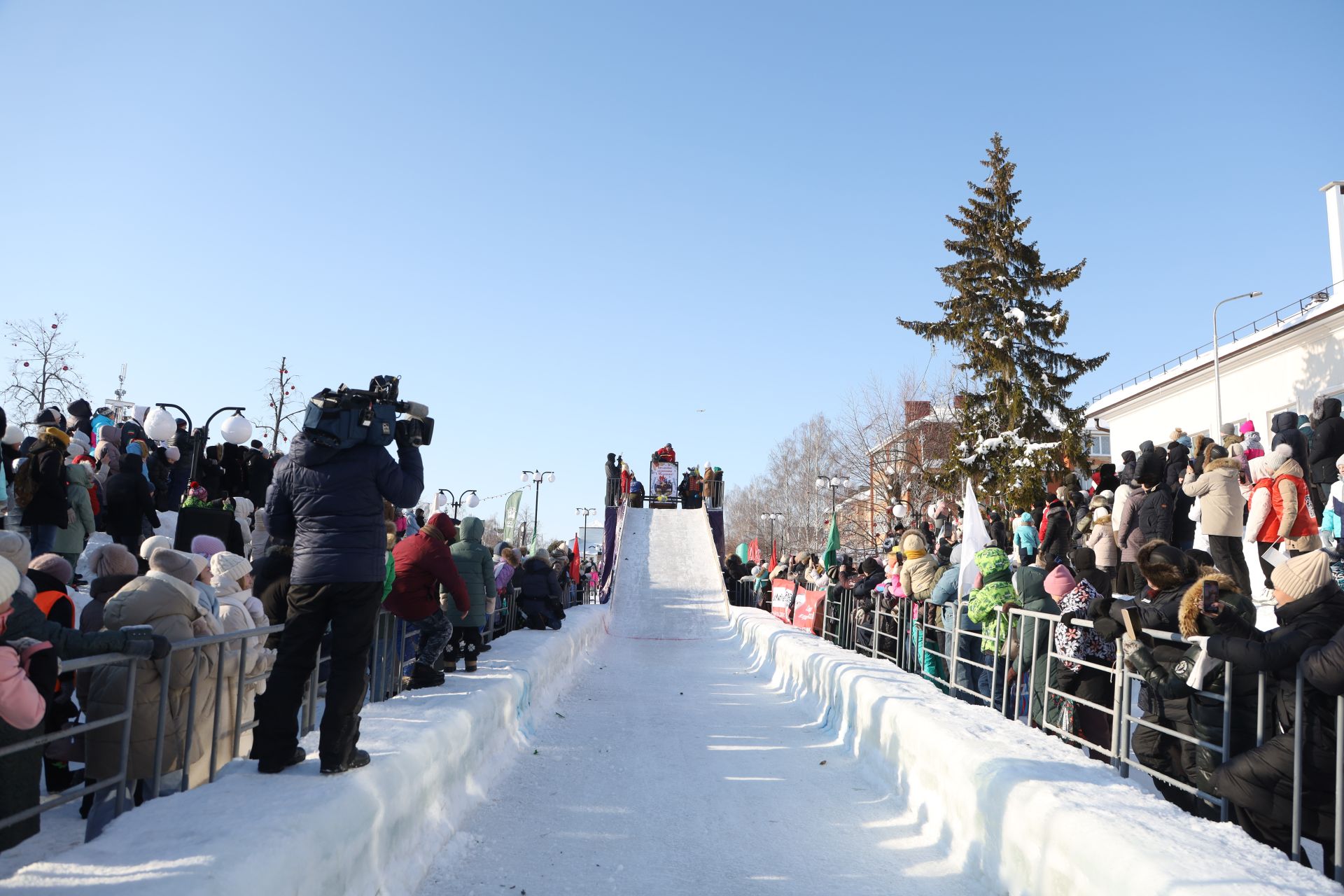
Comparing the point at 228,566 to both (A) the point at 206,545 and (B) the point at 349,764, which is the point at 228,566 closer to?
(A) the point at 206,545

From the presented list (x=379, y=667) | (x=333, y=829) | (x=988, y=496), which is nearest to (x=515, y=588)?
(x=379, y=667)

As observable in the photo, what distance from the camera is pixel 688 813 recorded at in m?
5.80

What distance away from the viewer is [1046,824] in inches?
158

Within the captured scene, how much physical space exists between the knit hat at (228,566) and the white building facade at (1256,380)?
2360cm

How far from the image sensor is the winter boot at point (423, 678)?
7332 millimetres

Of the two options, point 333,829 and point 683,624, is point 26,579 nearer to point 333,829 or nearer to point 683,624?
point 333,829

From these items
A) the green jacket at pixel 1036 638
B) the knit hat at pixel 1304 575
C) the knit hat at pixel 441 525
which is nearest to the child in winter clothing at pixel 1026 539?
the green jacket at pixel 1036 638

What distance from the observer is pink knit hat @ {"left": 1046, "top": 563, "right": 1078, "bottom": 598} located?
7.71 meters

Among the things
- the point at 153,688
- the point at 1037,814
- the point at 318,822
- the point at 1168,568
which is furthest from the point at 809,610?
the point at 318,822

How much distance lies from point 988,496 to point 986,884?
906 inches

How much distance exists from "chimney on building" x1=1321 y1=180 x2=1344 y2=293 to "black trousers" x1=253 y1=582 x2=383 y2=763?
36.1 metres

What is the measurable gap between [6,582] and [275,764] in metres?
1.64

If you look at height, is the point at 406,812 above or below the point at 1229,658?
below

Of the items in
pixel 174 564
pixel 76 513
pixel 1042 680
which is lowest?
pixel 1042 680
